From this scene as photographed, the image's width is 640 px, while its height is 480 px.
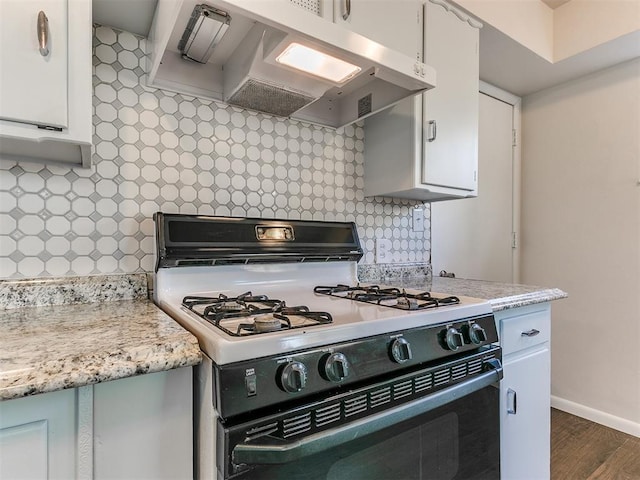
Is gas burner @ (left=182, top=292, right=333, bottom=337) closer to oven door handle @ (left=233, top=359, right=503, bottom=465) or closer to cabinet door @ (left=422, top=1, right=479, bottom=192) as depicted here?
oven door handle @ (left=233, top=359, right=503, bottom=465)

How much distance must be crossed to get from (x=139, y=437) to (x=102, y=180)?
0.83m

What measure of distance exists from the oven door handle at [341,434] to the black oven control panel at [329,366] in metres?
0.07

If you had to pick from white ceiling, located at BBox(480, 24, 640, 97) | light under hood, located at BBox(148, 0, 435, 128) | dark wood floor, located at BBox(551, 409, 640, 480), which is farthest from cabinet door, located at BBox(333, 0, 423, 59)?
dark wood floor, located at BBox(551, 409, 640, 480)

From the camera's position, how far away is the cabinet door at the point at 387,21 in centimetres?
126

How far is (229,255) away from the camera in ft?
3.98

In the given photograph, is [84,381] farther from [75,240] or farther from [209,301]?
[75,240]

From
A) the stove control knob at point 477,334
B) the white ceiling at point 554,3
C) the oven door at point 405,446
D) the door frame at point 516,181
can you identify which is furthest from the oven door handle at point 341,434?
the white ceiling at point 554,3

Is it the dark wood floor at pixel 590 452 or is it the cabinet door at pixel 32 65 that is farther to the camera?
the dark wood floor at pixel 590 452

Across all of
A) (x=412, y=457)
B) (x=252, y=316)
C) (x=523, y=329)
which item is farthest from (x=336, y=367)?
→ (x=523, y=329)

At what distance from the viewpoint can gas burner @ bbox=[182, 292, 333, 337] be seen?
73 cm

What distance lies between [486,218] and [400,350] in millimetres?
1923

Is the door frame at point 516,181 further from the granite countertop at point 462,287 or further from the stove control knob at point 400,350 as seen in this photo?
the stove control knob at point 400,350

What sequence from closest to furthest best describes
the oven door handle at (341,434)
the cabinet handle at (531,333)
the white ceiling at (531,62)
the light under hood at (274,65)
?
the oven door handle at (341,434), the light under hood at (274,65), the cabinet handle at (531,333), the white ceiling at (531,62)

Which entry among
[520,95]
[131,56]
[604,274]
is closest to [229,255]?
[131,56]
